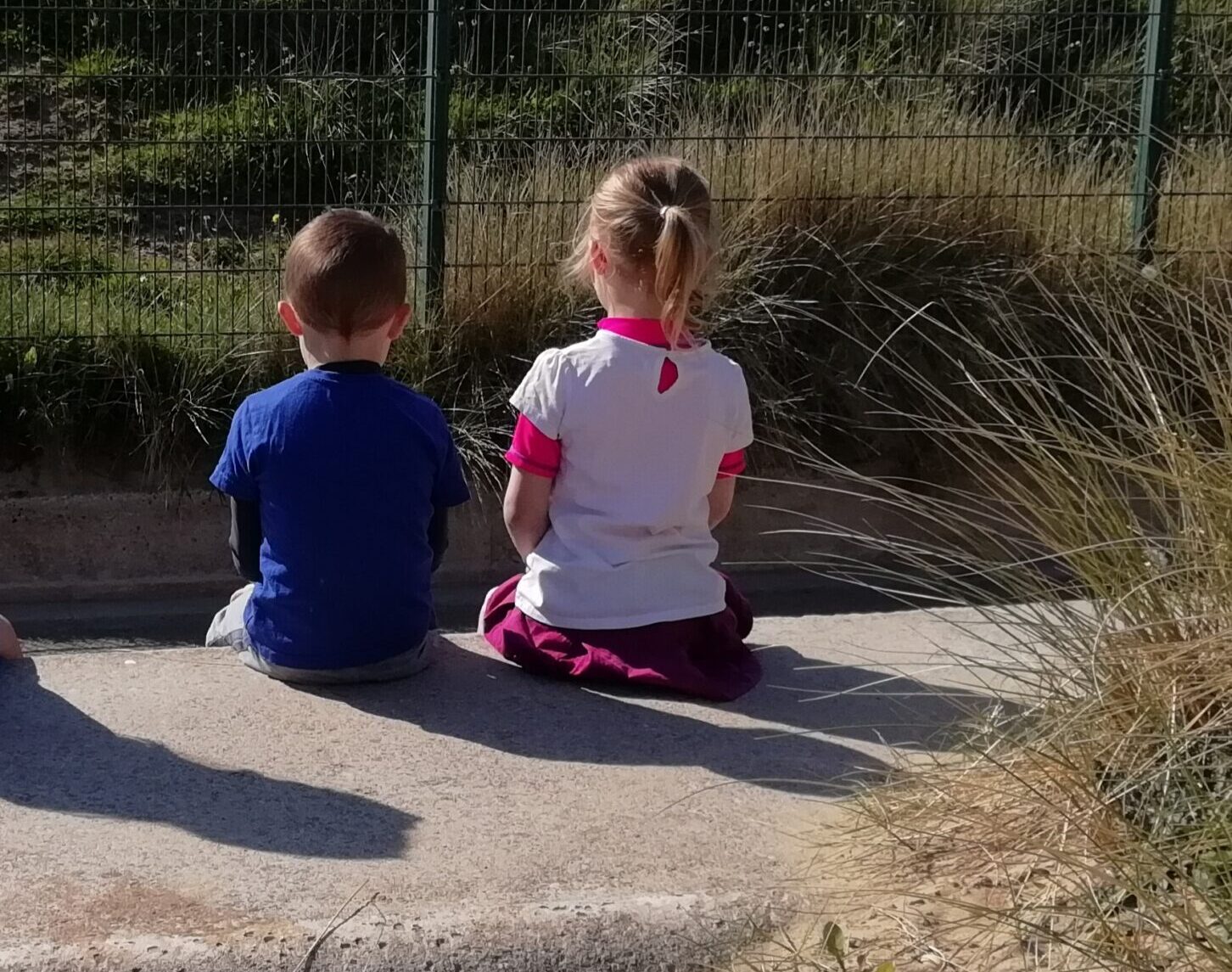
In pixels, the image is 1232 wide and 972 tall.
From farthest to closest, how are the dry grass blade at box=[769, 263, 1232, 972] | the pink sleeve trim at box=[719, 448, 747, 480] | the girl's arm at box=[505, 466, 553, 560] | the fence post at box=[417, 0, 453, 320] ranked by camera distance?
the fence post at box=[417, 0, 453, 320] < the pink sleeve trim at box=[719, 448, 747, 480] < the girl's arm at box=[505, 466, 553, 560] < the dry grass blade at box=[769, 263, 1232, 972]

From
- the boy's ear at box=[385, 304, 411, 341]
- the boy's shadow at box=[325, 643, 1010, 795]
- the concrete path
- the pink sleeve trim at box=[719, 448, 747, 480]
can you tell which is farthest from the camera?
the pink sleeve trim at box=[719, 448, 747, 480]

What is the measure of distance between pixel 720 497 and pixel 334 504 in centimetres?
93

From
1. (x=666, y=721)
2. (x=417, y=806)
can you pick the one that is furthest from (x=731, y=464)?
(x=417, y=806)

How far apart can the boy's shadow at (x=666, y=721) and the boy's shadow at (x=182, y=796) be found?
1.43ft

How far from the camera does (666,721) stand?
3547 mm

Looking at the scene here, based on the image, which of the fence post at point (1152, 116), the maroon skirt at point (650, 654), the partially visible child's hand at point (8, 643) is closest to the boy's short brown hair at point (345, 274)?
the maroon skirt at point (650, 654)

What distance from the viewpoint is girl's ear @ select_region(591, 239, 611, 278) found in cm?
373

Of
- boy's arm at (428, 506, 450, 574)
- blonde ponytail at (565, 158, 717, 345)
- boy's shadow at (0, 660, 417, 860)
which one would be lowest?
boy's shadow at (0, 660, 417, 860)

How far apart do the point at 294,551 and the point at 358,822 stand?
0.78m

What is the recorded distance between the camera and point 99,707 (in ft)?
11.5

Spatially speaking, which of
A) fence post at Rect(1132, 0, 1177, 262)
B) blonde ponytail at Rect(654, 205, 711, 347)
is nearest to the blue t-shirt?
blonde ponytail at Rect(654, 205, 711, 347)

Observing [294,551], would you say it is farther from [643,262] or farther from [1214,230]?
[1214,230]

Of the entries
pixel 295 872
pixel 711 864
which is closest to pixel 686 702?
pixel 711 864

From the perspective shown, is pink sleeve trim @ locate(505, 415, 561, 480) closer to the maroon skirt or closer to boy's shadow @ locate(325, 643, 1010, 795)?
the maroon skirt
